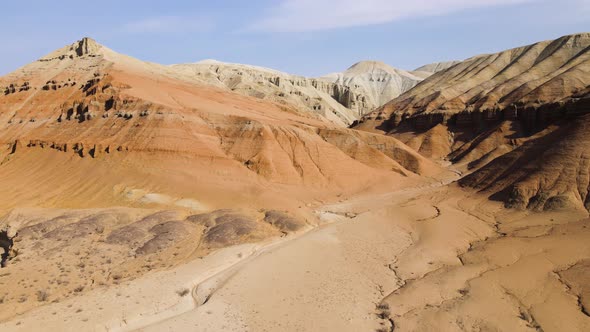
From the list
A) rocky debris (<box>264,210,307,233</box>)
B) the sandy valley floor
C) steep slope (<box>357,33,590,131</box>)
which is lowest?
the sandy valley floor

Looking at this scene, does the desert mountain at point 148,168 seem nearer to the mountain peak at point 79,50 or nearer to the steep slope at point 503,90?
the mountain peak at point 79,50

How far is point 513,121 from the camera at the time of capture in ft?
241

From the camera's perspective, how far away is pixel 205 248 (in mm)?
24719

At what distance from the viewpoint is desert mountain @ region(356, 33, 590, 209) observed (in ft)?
109

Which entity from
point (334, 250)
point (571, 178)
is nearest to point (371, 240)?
point (334, 250)

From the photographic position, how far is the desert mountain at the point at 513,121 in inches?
1309

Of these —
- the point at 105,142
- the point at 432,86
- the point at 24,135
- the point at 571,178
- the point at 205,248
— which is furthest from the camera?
the point at 432,86

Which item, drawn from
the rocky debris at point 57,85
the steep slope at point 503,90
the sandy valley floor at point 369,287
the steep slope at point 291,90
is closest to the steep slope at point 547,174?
the sandy valley floor at point 369,287

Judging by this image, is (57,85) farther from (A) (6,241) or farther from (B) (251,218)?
(B) (251,218)

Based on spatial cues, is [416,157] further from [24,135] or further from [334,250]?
[24,135]

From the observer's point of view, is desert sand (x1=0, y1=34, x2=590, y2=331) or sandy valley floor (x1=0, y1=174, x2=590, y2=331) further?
desert sand (x1=0, y1=34, x2=590, y2=331)

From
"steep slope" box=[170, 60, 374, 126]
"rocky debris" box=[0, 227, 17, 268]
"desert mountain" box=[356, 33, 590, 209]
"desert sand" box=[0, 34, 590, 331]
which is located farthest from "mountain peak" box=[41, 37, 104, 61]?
"desert mountain" box=[356, 33, 590, 209]

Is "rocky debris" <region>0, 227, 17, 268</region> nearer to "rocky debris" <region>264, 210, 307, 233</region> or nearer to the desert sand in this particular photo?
the desert sand

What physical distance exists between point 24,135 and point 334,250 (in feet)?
130
